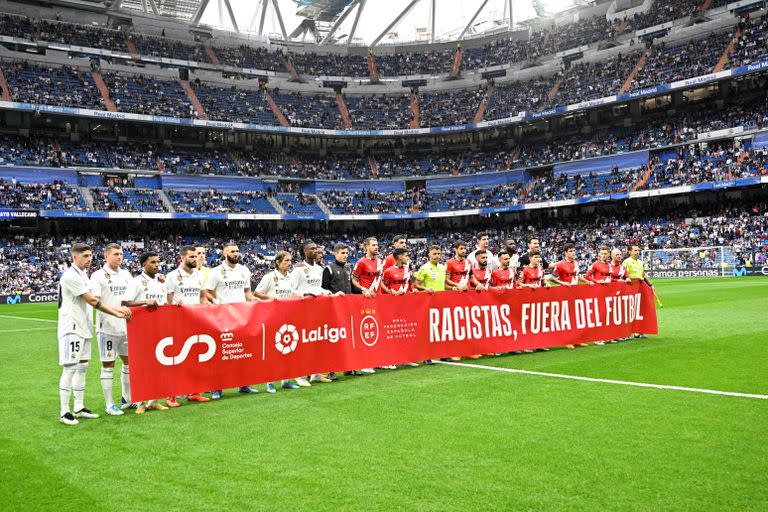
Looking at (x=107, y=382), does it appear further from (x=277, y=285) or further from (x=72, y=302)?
(x=277, y=285)

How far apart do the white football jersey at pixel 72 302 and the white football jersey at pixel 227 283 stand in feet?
7.34

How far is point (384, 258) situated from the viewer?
15.1 m

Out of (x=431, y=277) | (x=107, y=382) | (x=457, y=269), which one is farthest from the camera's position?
(x=457, y=269)

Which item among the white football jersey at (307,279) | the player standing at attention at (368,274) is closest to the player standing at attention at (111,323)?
the white football jersey at (307,279)

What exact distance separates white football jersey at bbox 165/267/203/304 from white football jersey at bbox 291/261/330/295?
166 centimetres

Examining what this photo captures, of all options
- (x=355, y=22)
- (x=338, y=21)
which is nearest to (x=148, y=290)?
(x=338, y=21)

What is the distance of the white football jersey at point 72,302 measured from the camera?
7941mm

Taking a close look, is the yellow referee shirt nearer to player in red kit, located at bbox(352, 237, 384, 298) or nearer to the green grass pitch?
the green grass pitch

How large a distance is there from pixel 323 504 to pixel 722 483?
3145 millimetres

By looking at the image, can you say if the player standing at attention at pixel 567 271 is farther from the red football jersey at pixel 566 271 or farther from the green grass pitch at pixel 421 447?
the green grass pitch at pixel 421 447

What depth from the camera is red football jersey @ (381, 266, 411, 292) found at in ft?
40.8

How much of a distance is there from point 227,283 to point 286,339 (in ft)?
4.40

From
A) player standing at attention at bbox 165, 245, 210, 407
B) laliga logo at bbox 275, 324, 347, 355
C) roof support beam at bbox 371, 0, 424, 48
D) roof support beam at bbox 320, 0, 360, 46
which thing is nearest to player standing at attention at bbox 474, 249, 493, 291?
Result: laliga logo at bbox 275, 324, 347, 355

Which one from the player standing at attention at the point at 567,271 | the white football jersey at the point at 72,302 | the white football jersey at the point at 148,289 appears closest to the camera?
the white football jersey at the point at 72,302
